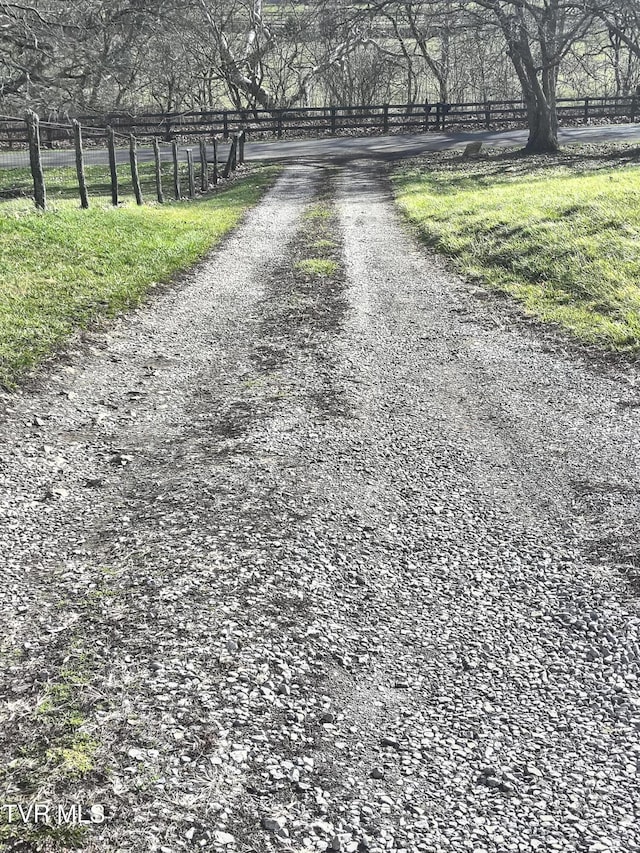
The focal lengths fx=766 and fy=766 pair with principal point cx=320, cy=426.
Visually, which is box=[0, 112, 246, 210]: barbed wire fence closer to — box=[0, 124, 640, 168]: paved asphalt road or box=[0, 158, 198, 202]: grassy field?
box=[0, 158, 198, 202]: grassy field

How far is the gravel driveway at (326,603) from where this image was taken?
94.7 inches

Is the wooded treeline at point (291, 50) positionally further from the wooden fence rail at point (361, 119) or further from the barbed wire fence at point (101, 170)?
the barbed wire fence at point (101, 170)

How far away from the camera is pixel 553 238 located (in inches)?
438

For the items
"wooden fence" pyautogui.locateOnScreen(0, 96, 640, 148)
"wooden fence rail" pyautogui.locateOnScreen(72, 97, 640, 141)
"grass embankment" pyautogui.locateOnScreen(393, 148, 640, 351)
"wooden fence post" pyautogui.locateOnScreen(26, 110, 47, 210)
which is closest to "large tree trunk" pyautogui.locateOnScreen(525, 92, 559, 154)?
"grass embankment" pyautogui.locateOnScreen(393, 148, 640, 351)

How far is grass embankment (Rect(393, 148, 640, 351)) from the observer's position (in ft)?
26.8

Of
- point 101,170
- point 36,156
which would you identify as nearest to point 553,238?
point 36,156

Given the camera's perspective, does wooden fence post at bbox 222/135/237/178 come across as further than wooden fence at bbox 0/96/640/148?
No

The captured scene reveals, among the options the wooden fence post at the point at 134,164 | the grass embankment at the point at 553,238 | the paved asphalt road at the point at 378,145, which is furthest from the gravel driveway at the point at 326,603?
the paved asphalt road at the point at 378,145

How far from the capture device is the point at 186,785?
2.42 m

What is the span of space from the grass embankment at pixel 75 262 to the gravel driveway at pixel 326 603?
75cm

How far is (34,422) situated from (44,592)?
7.15 ft

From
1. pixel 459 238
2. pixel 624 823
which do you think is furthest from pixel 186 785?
pixel 459 238

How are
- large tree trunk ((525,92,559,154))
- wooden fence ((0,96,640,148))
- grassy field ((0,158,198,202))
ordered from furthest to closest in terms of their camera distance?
wooden fence ((0,96,640,148)) → large tree trunk ((525,92,559,154)) → grassy field ((0,158,198,202))

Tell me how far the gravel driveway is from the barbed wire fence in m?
8.77
